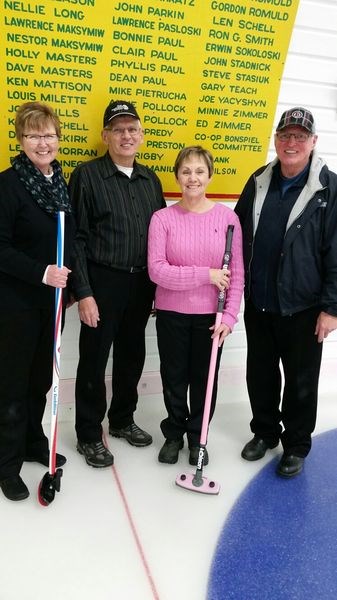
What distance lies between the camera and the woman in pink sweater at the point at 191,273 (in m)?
2.29

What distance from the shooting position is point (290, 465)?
2.67 m

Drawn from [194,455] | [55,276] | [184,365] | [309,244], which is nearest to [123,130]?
[55,276]

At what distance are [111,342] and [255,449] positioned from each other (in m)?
1.09

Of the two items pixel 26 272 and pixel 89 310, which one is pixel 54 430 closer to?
pixel 89 310

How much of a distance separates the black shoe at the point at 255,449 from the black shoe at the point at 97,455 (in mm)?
795

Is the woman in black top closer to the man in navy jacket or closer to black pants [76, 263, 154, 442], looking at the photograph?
black pants [76, 263, 154, 442]

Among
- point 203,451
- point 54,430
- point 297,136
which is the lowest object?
point 203,451

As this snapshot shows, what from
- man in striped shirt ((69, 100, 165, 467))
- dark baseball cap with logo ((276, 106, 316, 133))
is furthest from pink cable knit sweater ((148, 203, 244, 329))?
dark baseball cap with logo ((276, 106, 316, 133))

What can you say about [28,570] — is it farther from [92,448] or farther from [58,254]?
[58,254]

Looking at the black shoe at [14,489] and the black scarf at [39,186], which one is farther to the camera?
the black shoe at [14,489]

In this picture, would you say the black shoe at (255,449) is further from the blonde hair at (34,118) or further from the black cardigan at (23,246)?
the blonde hair at (34,118)

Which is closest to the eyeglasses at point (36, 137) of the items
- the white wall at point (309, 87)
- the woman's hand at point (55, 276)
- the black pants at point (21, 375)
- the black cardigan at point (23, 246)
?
the black cardigan at point (23, 246)

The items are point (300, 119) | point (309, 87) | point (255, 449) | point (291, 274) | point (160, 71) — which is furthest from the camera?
point (309, 87)

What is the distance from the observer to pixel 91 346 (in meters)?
2.52
